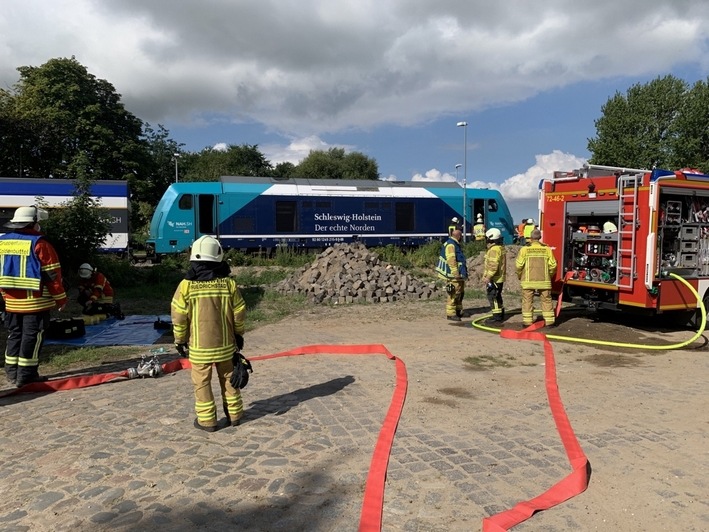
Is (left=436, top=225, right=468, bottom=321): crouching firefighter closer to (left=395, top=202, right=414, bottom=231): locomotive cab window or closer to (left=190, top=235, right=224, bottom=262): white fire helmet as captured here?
(left=190, top=235, right=224, bottom=262): white fire helmet

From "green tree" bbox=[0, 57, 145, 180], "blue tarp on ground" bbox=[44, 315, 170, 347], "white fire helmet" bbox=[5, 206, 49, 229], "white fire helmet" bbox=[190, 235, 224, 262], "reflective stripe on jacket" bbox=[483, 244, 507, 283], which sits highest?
"green tree" bbox=[0, 57, 145, 180]

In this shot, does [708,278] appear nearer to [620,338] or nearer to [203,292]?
[620,338]

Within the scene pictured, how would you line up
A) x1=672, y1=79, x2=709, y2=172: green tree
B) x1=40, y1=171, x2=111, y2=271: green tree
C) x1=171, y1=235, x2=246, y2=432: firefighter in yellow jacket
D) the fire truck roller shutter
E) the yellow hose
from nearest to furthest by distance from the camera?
x1=171, y1=235, x2=246, y2=432: firefighter in yellow jacket, the yellow hose, the fire truck roller shutter, x1=40, y1=171, x2=111, y2=271: green tree, x1=672, y1=79, x2=709, y2=172: green tree

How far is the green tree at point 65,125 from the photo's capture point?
90.1 ft

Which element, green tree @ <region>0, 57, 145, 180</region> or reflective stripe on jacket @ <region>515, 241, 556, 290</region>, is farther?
green tree @ <region>0, 57, 145, 180</region>

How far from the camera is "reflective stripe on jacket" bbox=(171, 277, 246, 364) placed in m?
4.46

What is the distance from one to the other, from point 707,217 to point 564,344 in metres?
3.68

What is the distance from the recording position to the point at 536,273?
9.28 metres

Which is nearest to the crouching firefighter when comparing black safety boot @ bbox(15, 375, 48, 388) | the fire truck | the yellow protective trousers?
the yellow protective trousers

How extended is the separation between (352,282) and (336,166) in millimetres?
44741

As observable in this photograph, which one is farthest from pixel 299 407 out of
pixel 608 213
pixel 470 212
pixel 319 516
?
pixel 470 212

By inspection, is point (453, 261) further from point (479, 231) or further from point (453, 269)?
point (479, 231)

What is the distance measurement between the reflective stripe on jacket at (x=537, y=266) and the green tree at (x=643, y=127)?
31.1 meters

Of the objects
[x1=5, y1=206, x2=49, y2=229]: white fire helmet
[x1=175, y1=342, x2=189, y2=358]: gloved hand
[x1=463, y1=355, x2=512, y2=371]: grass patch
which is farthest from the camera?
[x1=463, y1=355, x2=512, y2=371]: grass patch
